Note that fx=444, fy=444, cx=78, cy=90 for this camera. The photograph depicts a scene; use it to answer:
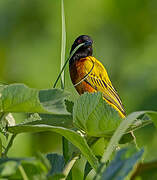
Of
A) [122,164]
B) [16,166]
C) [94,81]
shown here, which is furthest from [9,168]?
[94,81]

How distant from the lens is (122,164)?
23.2 inches

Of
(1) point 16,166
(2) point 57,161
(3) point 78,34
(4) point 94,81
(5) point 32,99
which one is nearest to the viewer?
(1) point 16,166

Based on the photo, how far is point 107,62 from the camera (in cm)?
400

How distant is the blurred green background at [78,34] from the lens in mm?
3430

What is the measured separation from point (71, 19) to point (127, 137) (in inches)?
117

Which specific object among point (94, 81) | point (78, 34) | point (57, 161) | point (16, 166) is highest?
point (16, 166)

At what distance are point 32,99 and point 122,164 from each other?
20cm

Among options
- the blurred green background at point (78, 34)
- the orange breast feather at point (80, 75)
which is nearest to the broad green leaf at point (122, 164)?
the orange breast feather at point (80, 75)

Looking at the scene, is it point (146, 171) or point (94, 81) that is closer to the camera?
point (146, 171)

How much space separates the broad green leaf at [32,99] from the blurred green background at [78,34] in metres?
2.43

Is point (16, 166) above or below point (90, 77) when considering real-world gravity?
above

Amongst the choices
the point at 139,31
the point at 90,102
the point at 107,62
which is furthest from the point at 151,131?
the point at 90,102

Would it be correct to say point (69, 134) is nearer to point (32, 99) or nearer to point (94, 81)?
point (32, 99)

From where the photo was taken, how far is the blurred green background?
3430 mm
